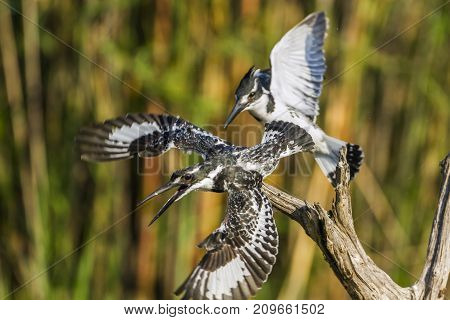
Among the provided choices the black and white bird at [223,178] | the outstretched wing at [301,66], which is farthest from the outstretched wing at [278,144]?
the outstretched wing at [301,66]

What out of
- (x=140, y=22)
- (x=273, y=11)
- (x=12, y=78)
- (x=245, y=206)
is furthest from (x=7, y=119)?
(x=245, y=206)

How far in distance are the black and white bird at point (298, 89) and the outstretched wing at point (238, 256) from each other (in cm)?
63

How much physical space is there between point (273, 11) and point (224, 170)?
1.24 meters

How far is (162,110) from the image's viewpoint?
3.32 m

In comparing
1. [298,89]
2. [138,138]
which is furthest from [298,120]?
[138,138]

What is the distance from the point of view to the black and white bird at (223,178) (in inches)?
85.8

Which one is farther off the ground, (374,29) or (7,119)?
(374,29)

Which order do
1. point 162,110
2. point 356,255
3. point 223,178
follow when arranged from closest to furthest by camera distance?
point 356,255 < point 223,178 < point 162,110

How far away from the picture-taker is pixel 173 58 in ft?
10.8

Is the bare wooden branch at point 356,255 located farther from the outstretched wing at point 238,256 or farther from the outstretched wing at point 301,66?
the outstretched wing at point 301,66

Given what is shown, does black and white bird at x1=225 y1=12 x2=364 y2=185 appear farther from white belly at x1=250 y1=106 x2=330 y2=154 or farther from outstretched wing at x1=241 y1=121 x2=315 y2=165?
outstretched wing at x1=241 y1=121 x2=315 y2=165

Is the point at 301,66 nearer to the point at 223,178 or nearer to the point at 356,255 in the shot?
the point at 223,178

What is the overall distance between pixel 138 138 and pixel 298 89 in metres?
0.71

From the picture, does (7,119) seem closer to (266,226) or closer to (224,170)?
(224,170)
